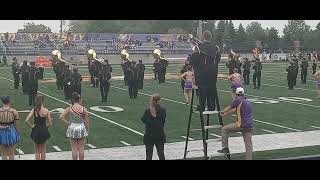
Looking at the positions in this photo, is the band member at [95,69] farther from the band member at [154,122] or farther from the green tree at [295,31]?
the green tree at [295,31]

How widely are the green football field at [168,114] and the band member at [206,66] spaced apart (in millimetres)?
1700

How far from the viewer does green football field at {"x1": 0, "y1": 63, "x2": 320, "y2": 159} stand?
39.7 feet

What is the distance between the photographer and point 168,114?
53.5 ft

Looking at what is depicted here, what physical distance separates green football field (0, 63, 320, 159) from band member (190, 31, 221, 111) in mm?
1700

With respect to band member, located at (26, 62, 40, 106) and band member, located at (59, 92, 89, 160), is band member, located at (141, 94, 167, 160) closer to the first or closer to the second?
band member, located at (59, 92, 89, 160)

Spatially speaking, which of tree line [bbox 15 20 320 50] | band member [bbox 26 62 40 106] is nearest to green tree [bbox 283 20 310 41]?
tree line [bbox 15 20 320 50]

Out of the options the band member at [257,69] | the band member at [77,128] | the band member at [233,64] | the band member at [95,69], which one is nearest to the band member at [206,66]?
the band member at [77,128]

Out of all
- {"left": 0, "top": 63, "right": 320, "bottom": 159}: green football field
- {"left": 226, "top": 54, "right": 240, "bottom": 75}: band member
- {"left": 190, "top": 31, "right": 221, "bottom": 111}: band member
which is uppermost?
{"left": 190, "top": 31, "right": 221, "bottom": 111}: band member

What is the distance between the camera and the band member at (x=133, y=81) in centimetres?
2052

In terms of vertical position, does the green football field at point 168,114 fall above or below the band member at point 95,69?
below

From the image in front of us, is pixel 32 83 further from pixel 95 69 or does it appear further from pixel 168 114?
pixel 95 69

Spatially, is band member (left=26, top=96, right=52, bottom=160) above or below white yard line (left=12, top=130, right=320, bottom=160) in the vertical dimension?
above

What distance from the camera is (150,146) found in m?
9.11
